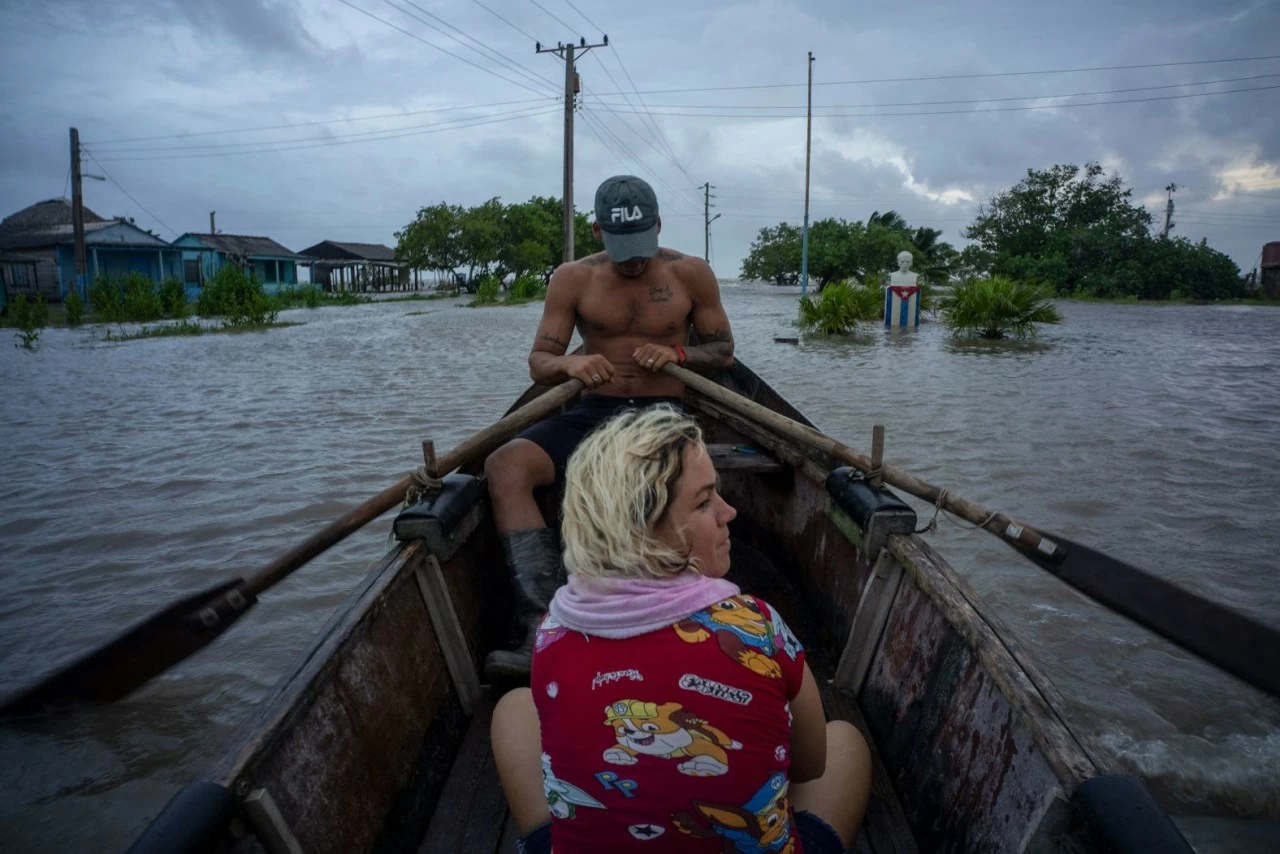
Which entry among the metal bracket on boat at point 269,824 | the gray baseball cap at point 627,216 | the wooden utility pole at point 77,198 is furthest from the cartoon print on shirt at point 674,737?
the wooden utility pole at point 77,198

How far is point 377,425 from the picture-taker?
25.1 ft

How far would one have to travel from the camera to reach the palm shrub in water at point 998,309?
1376cm

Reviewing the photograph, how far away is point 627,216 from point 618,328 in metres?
0.56

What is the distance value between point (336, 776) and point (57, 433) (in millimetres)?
7400

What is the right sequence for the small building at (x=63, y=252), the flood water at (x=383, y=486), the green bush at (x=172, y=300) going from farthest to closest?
the small building at (x=63, y=252)
the green bush at (x=172, y=300)
the flood water at (x=383, y=486)

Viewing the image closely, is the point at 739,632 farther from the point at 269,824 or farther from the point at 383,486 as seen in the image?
the point at 383,486

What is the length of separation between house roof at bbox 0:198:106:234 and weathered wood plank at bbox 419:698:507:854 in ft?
118

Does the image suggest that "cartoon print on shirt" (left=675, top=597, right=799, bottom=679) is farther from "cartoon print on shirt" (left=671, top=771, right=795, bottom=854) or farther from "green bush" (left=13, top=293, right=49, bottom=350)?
"green bush" (left=13, top=293, right=49, bottom=350)

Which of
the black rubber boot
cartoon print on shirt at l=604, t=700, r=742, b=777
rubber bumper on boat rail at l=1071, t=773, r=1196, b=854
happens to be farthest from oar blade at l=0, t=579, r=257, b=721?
rubber bumper on boat rail at l=1071, t=773, r=1196, b=854

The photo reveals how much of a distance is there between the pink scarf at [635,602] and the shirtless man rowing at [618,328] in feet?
5.43

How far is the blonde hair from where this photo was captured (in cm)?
110

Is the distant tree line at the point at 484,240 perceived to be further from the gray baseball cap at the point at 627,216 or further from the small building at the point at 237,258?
the gray baseball cap at the point at 627,216

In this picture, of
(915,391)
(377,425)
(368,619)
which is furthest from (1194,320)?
(368,619)

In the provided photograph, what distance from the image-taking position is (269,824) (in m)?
1.28
